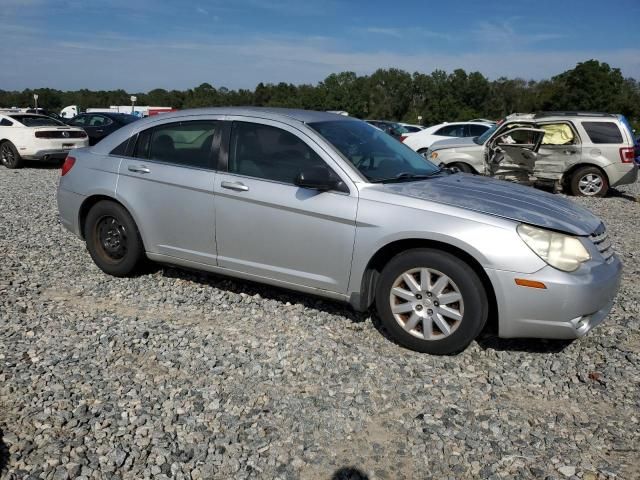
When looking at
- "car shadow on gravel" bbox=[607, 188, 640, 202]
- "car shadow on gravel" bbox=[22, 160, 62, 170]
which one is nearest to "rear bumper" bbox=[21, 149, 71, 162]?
"car shadow on gravel" bbox=[22, 160, 62, 170]

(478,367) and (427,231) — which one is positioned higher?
(427,231)

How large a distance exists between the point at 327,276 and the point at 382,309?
47 centimetres

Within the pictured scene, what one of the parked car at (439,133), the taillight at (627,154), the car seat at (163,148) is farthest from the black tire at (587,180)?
the car seat at (163,148)

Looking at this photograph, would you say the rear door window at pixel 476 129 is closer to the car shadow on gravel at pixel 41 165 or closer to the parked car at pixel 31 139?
the parked car at pixel 31 139

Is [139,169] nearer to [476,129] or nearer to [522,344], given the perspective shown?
[522,344]

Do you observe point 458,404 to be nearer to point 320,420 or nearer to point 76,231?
point 320,420

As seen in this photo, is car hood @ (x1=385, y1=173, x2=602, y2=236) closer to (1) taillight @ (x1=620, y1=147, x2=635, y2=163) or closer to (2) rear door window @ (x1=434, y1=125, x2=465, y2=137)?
(1) taillight @ (x1=620, y1=147, x2=635, y2=163)

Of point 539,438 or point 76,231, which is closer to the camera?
point 539,438

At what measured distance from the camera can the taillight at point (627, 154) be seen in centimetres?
1162

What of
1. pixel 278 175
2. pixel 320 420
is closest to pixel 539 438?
pixel 320 420

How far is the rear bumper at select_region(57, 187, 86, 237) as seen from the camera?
214 inches

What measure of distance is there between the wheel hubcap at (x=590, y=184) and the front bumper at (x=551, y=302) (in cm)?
904

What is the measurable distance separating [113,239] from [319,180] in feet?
7.72

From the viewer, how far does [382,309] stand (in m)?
4.07
